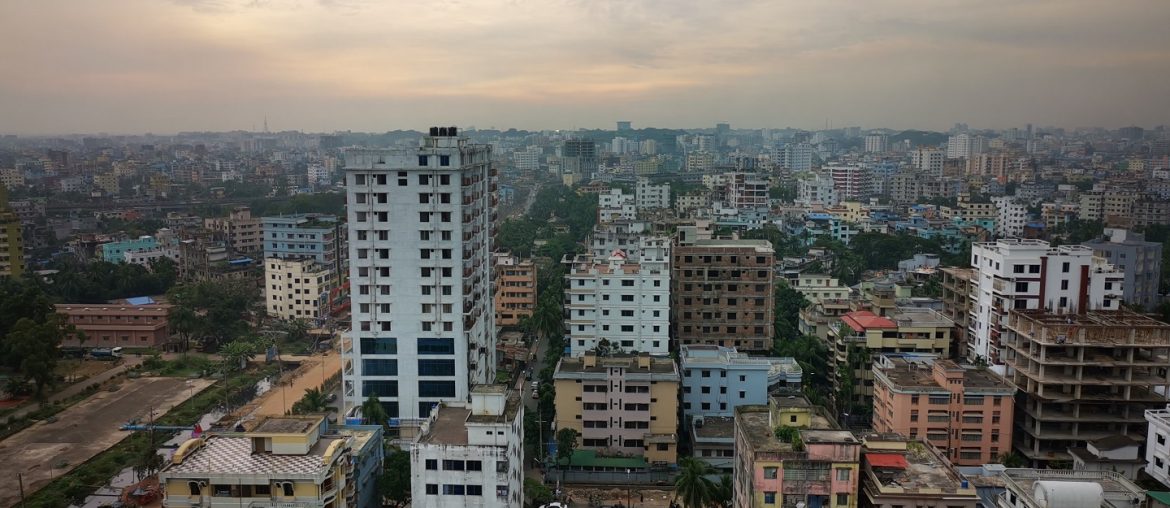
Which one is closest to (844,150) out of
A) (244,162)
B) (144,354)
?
(244,162)

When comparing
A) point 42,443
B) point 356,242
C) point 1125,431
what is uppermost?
point 356,242

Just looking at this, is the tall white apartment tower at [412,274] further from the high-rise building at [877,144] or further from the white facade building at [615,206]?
the high-rise building at [877,144]

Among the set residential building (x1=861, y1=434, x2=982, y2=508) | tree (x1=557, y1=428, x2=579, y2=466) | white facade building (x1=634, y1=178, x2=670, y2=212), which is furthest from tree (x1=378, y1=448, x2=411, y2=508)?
white facade building (x1=634, y1=178, x2=670, y2=212)

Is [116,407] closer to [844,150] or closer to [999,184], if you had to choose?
[999,184]

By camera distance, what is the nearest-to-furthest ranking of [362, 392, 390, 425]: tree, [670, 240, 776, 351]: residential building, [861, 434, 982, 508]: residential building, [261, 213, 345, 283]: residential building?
[861, 434, 982, 508]: residential building < [362, 392, 390, 425]: tree < [670, 240, 776, 351]: residential building < [261, 213, 345, 283]: residential building

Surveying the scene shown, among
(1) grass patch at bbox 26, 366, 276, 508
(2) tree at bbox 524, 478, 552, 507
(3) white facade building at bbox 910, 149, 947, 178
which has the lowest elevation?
(1) grass patch at bbox 26, 366, 276, 508

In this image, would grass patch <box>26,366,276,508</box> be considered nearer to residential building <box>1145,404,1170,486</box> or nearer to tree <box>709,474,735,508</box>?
tree <box>709,474,735,508</box>

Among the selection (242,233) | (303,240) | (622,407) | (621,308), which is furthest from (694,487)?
(242,233)
